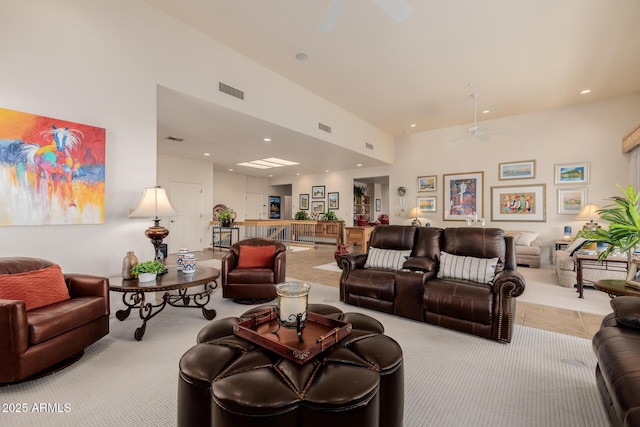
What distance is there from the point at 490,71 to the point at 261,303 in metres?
5.36

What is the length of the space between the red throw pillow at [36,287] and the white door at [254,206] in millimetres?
9435

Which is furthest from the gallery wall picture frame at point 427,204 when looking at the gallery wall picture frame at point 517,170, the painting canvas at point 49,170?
the painting canvas at point 49,170

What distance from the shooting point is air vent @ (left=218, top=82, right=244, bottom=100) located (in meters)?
4.25

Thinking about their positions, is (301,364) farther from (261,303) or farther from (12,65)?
(12,65)

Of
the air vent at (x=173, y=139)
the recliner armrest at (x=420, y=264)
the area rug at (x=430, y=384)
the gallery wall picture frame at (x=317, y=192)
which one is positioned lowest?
the area rug at (x=430, y=384)

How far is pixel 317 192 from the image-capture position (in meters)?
11.5

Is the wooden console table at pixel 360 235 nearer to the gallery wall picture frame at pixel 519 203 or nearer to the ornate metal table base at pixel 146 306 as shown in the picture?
the gallery wall picture frame at pixel 519 203

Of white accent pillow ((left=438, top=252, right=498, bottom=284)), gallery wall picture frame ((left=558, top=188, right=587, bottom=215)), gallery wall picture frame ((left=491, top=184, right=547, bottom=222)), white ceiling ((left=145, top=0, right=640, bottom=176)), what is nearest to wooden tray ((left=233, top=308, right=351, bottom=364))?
white accent pillow ((left=438, top=252, right=498, bottom=284))

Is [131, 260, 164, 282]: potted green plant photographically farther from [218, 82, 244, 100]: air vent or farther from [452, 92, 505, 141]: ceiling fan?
[452, 92, 505, 141]: ceiling fan

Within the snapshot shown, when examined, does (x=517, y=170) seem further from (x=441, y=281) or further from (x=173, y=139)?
(x=173, y=139)

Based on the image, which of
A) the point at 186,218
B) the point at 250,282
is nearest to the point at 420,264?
the point at 250,282

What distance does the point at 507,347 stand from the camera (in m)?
2.65

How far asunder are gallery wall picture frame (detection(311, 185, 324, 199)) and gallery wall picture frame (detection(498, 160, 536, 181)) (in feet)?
19.8

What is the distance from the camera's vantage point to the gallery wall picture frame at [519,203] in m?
6.90
